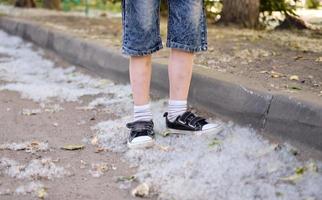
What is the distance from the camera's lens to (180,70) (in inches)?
118

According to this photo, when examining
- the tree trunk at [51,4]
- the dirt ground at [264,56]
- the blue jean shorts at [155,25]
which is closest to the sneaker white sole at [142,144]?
the blue jean shorts at [155,25]

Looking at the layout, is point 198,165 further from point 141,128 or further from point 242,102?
point 242,102

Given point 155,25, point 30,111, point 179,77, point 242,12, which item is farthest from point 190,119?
point 242,12

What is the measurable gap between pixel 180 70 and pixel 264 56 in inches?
58.2

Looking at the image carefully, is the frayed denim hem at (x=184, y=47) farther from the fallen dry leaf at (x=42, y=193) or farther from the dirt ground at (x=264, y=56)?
the fallen dry leaf at (x=42, y=193)

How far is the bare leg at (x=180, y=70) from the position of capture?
2980 millimetres

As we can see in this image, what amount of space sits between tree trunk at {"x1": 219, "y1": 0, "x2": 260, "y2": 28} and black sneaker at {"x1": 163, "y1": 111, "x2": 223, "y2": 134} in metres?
3.42

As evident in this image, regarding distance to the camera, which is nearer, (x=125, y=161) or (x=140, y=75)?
(x=125, y=161)

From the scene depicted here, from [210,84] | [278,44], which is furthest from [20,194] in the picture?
[278,44]

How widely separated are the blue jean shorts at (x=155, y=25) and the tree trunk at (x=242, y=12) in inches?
135

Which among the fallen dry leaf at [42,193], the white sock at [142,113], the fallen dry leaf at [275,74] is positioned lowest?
the fallen dry leaf at [42,193]

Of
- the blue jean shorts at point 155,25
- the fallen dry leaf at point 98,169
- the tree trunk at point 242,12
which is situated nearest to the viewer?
the fallen dry leaf at point 98,169

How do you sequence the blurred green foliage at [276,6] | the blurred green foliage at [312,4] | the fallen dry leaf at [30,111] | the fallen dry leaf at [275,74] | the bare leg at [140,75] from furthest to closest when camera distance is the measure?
1. the blurred green foliage at [312,4]
2. the blurred green foliage at [276,6]
3. the fallen dry leaf at [30,111]
4. the fallen dry leaf at [275,74]
5. the bare leg at [140,75]

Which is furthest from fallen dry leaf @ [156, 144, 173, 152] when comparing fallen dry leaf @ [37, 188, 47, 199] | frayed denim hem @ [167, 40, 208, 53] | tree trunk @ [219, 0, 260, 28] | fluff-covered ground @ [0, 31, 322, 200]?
tree trunk @ [219, 0, 260, 28]
